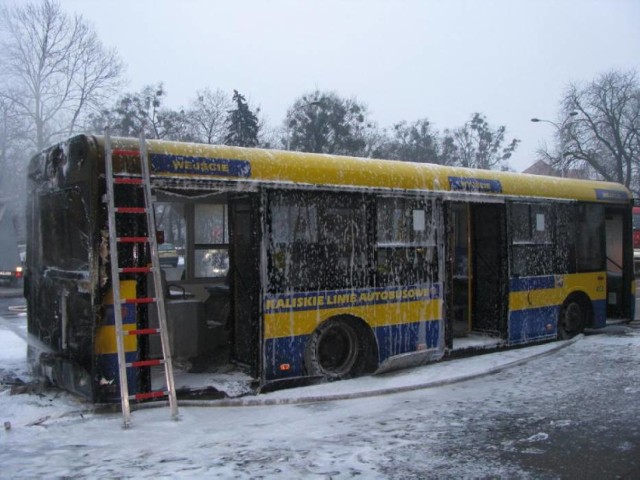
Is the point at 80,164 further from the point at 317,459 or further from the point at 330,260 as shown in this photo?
the point at 317,459

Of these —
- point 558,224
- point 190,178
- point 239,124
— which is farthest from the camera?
point 239,124

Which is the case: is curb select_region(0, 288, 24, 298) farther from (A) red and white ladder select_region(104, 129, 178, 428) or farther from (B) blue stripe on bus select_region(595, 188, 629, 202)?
(B) blue stripe on bus select_region(595, 188, 629, 202)

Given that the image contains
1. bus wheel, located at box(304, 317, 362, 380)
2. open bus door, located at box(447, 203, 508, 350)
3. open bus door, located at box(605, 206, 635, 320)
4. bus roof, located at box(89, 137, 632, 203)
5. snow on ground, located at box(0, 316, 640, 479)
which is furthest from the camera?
open bus door, located at box(605, 206, 635, 320)

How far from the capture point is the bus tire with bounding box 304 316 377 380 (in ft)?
23.2

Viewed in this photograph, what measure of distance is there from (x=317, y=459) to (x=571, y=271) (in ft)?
21.9

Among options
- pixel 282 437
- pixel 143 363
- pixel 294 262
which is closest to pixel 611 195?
pixel 294 262

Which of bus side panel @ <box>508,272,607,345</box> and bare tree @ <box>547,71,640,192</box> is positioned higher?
bare tree @ <box>547,71,640,192</box>

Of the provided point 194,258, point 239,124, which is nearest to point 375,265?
point 194,258

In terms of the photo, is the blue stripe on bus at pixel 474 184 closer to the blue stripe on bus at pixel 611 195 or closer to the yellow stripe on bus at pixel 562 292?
the yellow stripe on bus at pixel 562 292

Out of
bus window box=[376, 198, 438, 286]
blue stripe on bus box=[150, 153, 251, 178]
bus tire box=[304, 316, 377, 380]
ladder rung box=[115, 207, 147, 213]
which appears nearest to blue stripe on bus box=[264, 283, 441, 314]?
bus window box=[376, 198, 438, 286]

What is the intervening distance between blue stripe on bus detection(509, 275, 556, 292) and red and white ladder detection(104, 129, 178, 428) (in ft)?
17.5

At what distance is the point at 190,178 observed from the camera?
20.4ft

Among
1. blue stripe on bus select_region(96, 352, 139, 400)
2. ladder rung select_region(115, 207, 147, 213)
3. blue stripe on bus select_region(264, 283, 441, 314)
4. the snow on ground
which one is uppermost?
ladder rung select_region(115, 207, 147, 213)

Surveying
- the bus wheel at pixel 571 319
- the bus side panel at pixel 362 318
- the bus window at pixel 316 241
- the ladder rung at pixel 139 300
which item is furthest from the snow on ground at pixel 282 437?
the bus wheel at pixel 571 319
